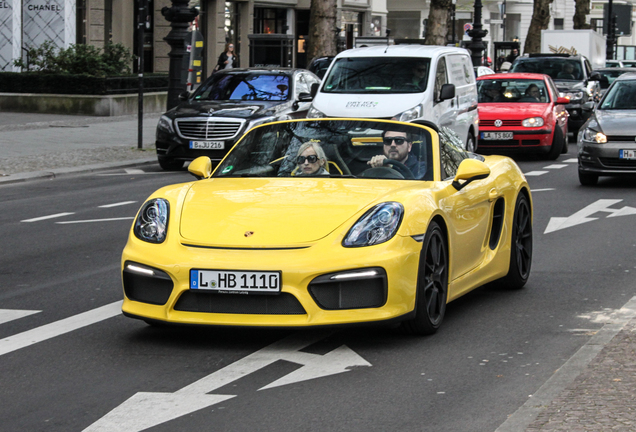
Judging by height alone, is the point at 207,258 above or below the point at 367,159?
below

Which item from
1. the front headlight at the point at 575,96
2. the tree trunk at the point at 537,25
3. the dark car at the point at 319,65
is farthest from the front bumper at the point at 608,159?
the tree trunk at the point at 537,25

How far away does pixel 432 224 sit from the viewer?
6.39m

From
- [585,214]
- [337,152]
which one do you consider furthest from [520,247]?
[585,214]

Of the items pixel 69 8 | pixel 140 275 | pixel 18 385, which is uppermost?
pixel 69 8

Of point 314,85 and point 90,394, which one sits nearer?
point 90,394

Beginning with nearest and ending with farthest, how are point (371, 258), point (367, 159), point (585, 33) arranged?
point (371, 258)
point (367, 159)
point (585, 33)

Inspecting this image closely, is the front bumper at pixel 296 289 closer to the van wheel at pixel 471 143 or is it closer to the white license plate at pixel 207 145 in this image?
the white license plate at pixel 207 145

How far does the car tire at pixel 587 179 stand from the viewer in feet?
52.1

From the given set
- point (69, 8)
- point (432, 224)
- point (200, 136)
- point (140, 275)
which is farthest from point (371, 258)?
point (69, 8)

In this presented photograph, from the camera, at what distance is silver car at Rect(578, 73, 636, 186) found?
50.3 ft

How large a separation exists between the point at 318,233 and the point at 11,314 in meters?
2.24

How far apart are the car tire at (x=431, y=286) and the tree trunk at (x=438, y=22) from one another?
103 ft

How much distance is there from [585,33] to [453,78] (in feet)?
85.5

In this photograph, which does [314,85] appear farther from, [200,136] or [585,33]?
[585,33]
